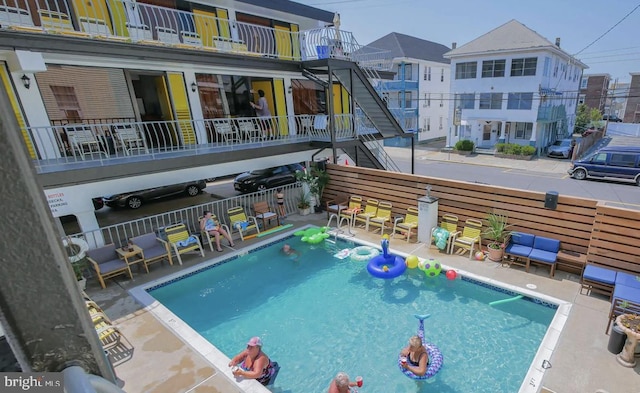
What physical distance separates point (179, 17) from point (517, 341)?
13912 mm

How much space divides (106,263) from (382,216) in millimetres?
8319

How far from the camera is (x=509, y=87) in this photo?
87.1 ft

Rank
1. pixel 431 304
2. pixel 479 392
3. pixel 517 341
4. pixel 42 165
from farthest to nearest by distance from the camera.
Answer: pixel 42 165, pixel 431 304, pixel 517 341, pixel 479 392

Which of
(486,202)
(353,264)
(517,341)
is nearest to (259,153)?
(353,264)

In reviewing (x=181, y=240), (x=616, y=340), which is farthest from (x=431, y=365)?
(x=181, y=240)

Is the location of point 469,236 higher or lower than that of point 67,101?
lower

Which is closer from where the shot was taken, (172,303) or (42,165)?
(172,303)

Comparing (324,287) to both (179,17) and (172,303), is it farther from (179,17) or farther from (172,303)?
(179,17)

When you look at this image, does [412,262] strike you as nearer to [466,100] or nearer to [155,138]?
[155,138]

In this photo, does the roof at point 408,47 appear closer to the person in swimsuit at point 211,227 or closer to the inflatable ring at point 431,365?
the person in swimsuit at point 211,227

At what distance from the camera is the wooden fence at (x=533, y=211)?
278 inches

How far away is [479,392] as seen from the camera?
5309mm

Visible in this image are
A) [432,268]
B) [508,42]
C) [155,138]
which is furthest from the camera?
[508,42]

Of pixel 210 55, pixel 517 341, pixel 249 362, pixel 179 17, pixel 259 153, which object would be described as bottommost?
pixel 517 341
